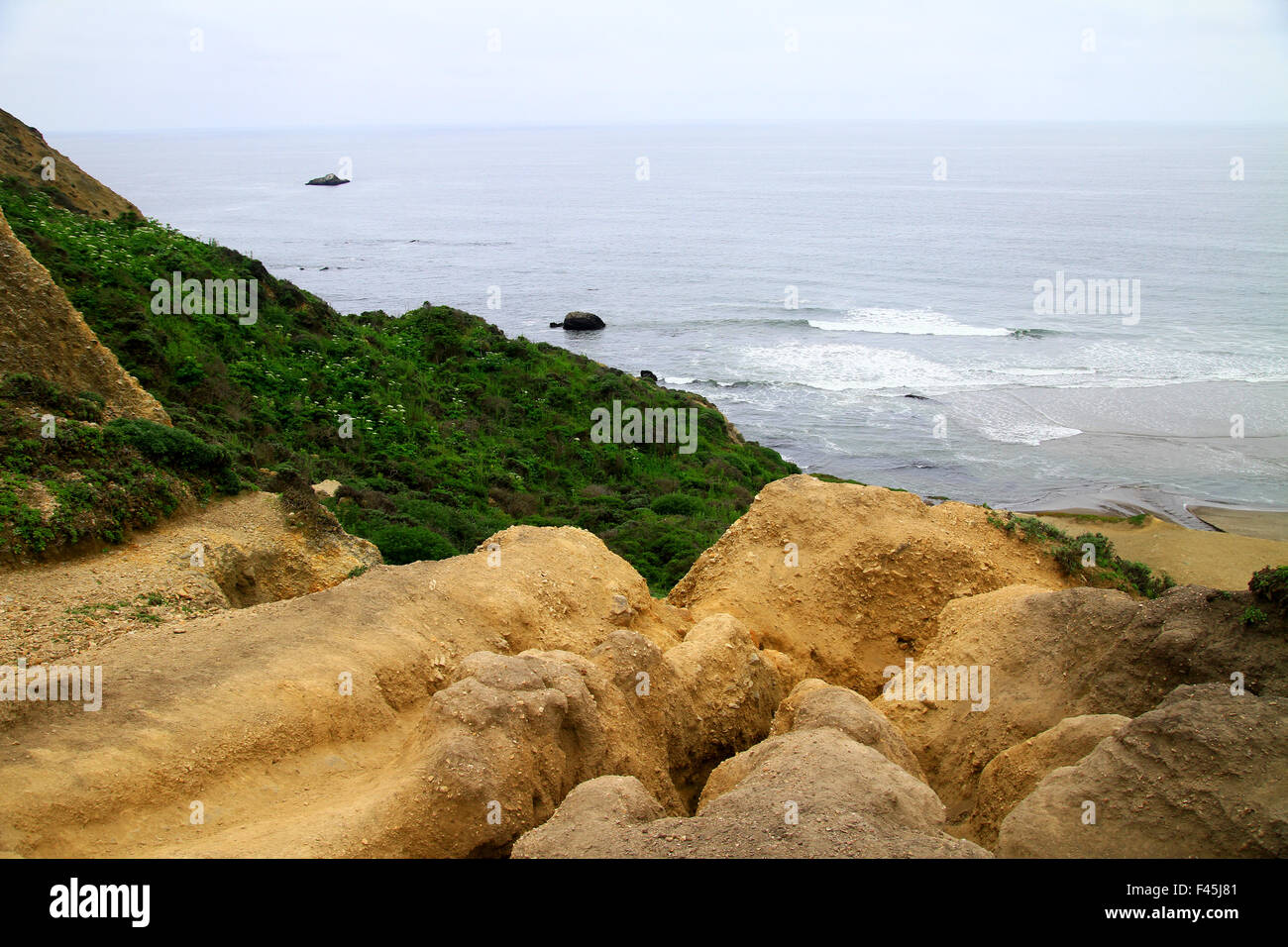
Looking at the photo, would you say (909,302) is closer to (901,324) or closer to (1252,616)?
(901,324)

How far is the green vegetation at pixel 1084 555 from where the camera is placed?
1762 cm

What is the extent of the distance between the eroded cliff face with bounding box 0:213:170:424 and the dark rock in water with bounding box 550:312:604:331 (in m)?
48.1

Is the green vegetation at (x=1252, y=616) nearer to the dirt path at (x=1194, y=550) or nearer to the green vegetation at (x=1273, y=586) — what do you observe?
the green vegetation at (x=1273, y=586)

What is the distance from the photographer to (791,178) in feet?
556

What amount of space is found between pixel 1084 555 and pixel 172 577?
627 inches

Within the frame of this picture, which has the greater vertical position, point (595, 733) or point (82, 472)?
point (82, 472)

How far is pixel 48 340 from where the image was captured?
54.3 feet

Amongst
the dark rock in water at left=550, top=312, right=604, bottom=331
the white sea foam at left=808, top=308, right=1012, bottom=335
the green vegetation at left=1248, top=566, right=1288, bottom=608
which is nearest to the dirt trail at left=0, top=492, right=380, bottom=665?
the green vegetation at left=1248, top=566, right=1288, bottom=608

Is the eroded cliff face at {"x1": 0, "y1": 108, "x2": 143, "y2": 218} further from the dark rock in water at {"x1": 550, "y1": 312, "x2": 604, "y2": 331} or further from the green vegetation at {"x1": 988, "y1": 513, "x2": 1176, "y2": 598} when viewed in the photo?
the green vegetation at {"x1": 988, "y1": 513, "x2": 1176, "y2": 598}

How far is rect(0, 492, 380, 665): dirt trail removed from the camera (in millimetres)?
11375

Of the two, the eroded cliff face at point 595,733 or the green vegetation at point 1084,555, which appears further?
the green vegetation at point 1084,555

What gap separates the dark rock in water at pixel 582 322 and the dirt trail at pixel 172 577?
4802 cm

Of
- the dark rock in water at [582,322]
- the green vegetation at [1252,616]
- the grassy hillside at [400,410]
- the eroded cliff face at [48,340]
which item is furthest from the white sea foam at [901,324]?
the green vegetation at [1252,616]

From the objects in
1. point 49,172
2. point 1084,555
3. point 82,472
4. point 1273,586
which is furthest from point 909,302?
point 82,472
